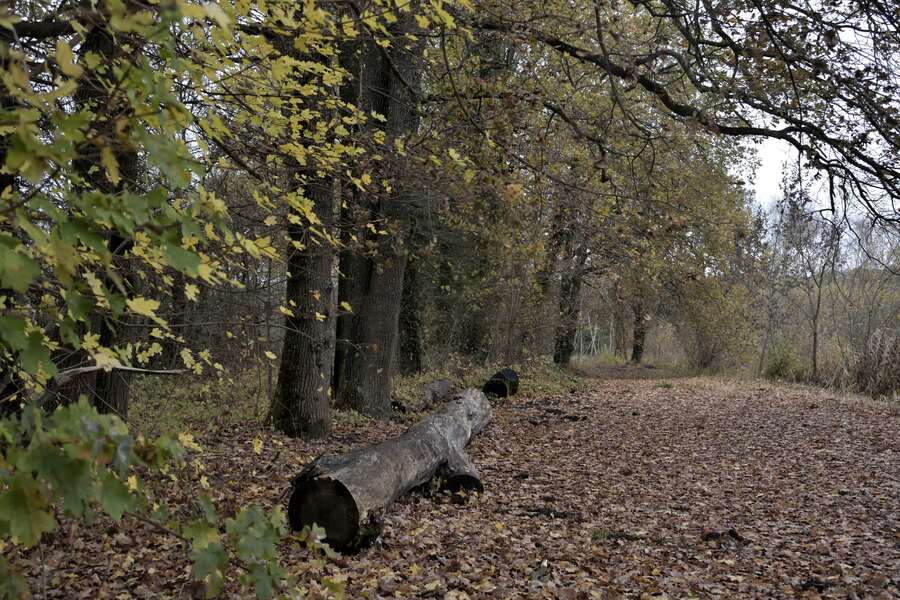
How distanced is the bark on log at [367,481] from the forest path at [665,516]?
23 cm

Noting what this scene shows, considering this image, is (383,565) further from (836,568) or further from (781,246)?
(781,246)

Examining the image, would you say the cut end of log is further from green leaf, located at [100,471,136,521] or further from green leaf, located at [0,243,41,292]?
green leaf, located at [0,243,41,292]

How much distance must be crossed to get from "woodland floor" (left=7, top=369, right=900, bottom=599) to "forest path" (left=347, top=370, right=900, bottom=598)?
0.8 inches

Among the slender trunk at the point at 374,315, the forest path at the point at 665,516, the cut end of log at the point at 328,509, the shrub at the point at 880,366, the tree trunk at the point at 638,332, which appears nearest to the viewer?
the forest path at the point at 665,516

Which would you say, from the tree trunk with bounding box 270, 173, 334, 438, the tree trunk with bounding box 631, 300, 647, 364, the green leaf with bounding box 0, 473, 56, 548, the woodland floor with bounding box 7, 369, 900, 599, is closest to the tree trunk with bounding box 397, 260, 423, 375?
the woodland floor with bounding box 7, 369, 900, 599

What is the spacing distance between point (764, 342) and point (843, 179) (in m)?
18.6

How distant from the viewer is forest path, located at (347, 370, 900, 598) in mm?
4852

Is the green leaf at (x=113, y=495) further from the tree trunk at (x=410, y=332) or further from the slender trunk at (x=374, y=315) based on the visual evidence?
the tree trunk at (x=410, y=332)

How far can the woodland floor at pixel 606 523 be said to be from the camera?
15.4 ft

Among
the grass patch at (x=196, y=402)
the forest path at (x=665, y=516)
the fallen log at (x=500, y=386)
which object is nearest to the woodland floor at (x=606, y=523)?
the forest path at (x=665, y=516)

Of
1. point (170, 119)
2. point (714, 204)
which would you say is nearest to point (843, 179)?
point (170, 119)

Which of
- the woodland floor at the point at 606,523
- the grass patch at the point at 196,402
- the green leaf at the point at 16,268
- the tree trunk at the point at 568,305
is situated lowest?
the woodland floor at the point at 606,523

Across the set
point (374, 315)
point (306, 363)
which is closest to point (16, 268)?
point (306, 363)

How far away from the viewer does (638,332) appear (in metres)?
28.2
